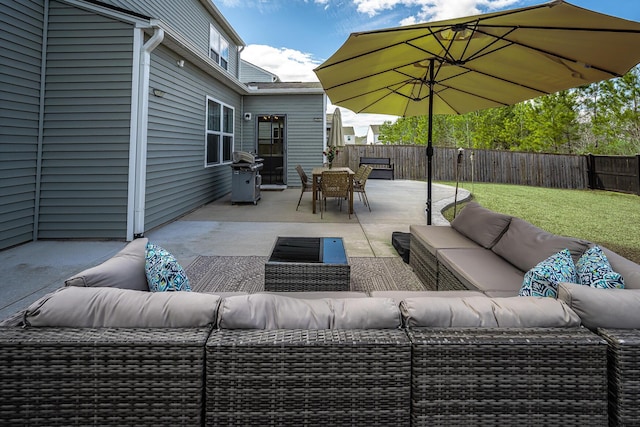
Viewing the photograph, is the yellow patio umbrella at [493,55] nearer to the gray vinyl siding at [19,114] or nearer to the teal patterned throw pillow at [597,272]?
the teal patterned throw pillow at [597,272]

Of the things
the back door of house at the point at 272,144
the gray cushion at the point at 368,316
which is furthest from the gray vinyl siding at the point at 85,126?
the back door of house at the point at 272,144

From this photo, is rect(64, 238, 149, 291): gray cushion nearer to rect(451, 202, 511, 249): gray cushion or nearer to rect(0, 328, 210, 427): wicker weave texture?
rect(0, 328, 210, 427): wicker weave texture

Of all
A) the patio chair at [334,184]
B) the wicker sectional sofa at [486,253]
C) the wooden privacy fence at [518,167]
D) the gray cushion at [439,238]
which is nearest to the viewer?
the wicker sectional sofa at [486,253]

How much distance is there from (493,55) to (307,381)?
390cm

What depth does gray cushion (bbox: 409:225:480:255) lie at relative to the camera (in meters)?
3.28

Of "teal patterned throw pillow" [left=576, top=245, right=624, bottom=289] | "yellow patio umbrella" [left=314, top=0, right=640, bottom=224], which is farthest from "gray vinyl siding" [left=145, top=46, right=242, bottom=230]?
"teal patterned throw pillow" [left=576, top=245, right=624, bottom=289]

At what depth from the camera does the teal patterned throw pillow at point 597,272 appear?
A: 5.21ft

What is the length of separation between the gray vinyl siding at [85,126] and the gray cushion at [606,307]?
527 centimetres

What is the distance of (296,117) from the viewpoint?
36.3 feet

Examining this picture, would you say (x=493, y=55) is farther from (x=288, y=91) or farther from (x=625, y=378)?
(x=288, y=91)

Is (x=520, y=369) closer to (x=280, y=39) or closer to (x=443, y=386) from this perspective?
(x=443, y=386)

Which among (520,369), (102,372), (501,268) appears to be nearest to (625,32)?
(501,268)

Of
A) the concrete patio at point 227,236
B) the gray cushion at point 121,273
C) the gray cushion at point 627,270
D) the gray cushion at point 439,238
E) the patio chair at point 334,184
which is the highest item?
the patio chair at point 334,184

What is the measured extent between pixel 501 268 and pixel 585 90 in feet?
60.2
